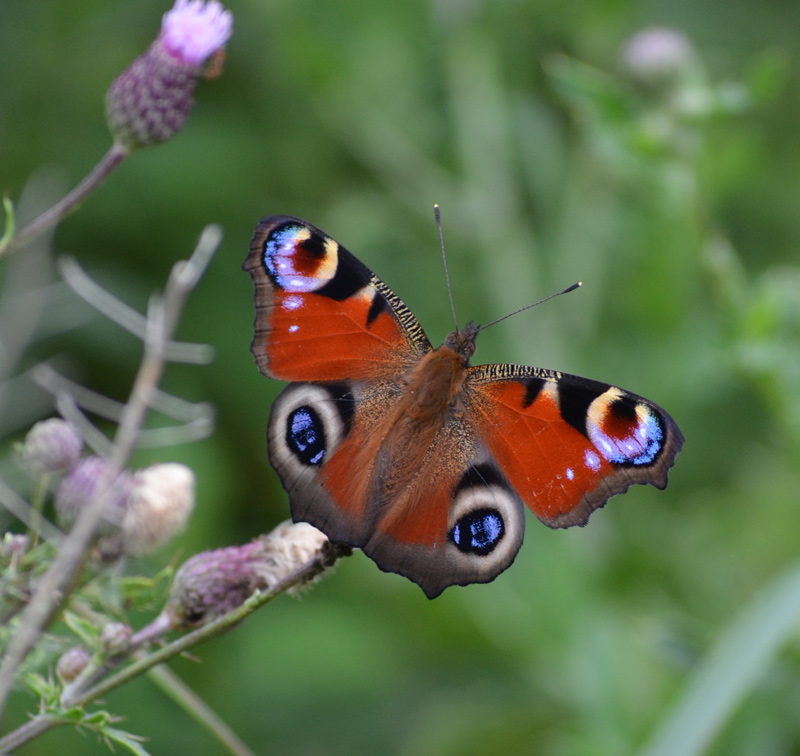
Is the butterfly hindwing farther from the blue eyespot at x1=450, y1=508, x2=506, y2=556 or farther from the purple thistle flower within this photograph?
the purple thistle flower

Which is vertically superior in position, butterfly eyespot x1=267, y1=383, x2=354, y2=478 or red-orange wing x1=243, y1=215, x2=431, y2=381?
red-orange wing x1=243, y1=215, x2=431, y2=381

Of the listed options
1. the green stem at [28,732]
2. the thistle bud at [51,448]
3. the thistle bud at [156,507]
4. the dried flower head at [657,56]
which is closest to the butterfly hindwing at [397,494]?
the thistle bud at [156,507]

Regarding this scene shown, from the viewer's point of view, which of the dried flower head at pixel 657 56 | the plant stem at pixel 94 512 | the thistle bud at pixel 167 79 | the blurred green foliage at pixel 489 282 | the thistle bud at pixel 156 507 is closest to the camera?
the plant stem at pixel 94 512

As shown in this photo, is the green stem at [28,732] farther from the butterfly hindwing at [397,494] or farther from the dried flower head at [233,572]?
the butterfly hindwing at [397,494]

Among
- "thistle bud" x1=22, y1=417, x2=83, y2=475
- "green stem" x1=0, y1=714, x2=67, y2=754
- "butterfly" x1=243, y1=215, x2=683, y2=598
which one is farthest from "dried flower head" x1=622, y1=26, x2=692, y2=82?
"green stem" x1=0, y1=714, x2=67, y2=754

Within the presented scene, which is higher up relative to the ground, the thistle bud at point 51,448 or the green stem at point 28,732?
the thistle bud at point 51,448

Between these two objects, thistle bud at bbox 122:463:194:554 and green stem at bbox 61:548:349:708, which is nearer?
A: green stem at bbox 61:548:349:708

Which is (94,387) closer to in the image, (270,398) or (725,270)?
(270,398)
